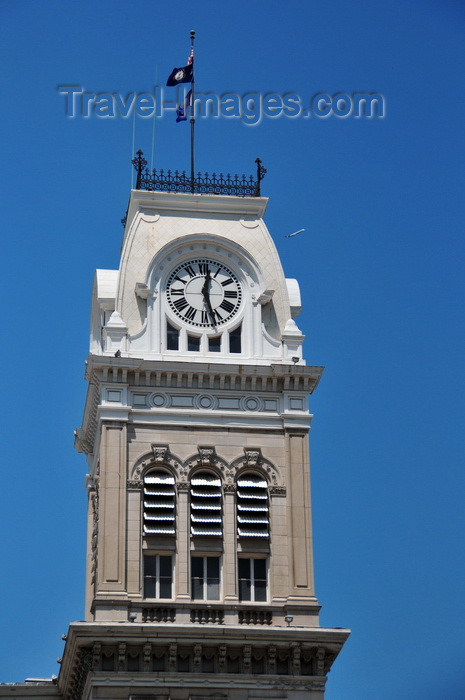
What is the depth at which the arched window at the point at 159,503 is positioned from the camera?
68500 mm

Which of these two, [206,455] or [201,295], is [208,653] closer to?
[206,455]

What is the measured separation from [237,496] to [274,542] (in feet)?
7.17

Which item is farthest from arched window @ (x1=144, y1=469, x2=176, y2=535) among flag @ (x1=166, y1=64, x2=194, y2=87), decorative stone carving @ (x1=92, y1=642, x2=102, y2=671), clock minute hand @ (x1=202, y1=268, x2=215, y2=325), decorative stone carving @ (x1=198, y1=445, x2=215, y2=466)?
flag @ (x1=166, y1=64, x2=194, y2=87)

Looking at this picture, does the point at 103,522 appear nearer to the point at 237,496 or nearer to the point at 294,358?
the point at 237,496

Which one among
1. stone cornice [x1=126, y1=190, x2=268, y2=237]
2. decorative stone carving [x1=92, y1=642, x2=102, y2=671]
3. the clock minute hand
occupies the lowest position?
A: decorative stone carving [x1=92, y1=642, x2=102, y2=671]

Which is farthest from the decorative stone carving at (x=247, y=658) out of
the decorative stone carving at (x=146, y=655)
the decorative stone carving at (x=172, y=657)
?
the decorative stone carving at (x=146, y=655)

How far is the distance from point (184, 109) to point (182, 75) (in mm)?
1353

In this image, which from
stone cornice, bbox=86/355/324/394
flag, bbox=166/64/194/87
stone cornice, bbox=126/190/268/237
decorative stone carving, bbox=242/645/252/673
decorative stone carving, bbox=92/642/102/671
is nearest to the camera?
decorative stone carving, bbox=92/642/102/671

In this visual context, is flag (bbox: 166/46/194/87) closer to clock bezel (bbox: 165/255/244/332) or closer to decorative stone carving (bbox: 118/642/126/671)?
clock bezel (bbox: 165/255/244/332)

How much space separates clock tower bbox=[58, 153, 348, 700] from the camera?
215 feet

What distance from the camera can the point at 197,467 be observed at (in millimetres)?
69812

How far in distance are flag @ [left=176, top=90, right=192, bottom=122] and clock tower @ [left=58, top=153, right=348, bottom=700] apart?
2.45 m

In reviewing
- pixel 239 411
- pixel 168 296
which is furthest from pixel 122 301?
pixel 239 411

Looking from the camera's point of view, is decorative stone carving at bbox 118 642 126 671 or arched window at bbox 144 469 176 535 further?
arched window at bbox 144 469 176 535
